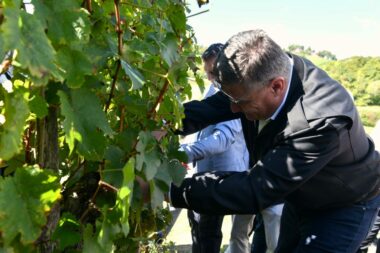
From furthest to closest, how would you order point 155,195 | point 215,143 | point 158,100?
1. point 215,143
2. point 158,100
3. point 155,195

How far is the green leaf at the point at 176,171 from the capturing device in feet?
5.09

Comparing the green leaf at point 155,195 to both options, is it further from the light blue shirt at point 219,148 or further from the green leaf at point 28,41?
the light blue shirt at point 219,148

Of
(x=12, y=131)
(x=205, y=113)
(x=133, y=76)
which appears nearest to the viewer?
(x=12, y=131)

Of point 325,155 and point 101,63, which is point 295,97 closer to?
point 325,155

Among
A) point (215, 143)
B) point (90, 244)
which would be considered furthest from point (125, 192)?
point (215, 143)

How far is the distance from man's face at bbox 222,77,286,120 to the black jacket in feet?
0.24

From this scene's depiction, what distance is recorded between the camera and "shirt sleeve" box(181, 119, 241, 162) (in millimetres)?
3508

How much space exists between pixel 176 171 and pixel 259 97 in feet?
2.11

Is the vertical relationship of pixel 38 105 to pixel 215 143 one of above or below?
above

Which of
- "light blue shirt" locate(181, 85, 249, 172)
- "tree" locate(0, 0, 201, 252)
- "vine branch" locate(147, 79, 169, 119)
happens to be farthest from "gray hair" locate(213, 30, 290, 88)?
"light blue shirt" locate(181, 85, 249, 172)

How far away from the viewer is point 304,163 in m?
1.95

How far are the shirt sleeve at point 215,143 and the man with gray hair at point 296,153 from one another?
1.07m

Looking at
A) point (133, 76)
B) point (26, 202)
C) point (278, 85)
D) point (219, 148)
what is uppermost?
point (133, 76)

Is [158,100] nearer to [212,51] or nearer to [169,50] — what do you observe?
[169,50]
